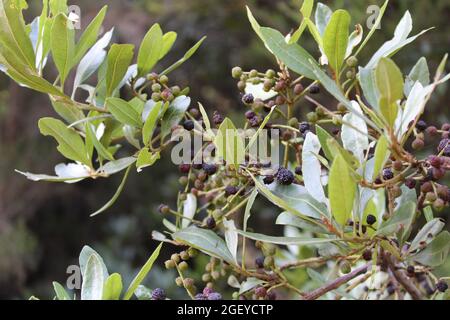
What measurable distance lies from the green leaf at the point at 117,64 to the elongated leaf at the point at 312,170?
0.83ft

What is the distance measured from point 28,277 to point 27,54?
2286 mm

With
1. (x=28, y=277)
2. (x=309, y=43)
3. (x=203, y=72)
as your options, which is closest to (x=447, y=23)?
(x=309, y=43)

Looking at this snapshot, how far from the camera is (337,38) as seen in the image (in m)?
0.72

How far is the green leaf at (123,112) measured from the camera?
2.48 ft

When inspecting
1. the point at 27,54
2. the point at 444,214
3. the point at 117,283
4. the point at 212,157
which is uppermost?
the point at 27,54

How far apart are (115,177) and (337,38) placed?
2.42 meters

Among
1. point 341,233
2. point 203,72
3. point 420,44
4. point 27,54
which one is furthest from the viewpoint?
point 203,72

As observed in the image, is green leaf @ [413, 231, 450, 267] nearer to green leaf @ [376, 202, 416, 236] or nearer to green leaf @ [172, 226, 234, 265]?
green leaf @ [376, 202, 416, 236]

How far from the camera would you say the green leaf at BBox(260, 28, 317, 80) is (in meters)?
0.73

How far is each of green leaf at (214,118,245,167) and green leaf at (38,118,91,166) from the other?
224 mm

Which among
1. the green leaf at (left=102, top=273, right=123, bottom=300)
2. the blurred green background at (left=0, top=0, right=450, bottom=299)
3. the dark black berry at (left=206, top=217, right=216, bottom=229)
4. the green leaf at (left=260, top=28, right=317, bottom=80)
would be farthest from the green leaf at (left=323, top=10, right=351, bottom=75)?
the blurred green background at (left=0, top=0, right=450, bottom=299)

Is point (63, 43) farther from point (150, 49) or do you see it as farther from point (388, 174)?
point (388, 174)

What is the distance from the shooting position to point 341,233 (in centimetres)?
64
